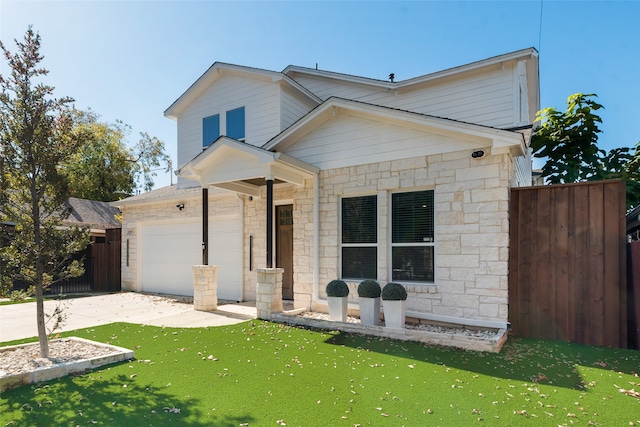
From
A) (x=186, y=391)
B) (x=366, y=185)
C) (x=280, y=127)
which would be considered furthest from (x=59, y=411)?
(x=280, y=127)

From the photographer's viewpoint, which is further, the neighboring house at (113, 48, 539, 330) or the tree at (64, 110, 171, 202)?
the tree at (64, 110, 171, 202)

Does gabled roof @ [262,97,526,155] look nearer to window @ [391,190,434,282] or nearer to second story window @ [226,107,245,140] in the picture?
window @ [391,190,434,282]

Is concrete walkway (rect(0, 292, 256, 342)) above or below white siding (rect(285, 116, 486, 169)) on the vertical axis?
below

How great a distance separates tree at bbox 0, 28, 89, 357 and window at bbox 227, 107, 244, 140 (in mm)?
6443

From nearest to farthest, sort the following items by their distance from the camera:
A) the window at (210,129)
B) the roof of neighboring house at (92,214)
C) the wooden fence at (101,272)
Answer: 1. the window at (210,129)
2. the wooden fence at (101,272)
3. the roof of neighboring house at (92,214)

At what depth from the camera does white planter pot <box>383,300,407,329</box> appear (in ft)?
21.6

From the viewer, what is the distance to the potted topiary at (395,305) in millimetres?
6590

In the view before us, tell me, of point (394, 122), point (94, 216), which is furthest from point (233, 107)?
point (94, 216)

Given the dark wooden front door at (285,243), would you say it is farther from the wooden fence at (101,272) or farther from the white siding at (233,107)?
the wooden fence at (101,272)

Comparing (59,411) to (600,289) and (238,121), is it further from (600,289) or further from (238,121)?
(238,121)

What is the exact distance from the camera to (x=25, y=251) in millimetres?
5090

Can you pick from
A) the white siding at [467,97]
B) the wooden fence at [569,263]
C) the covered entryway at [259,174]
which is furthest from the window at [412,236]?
the white siding at [467,97]

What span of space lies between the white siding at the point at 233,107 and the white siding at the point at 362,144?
257cm

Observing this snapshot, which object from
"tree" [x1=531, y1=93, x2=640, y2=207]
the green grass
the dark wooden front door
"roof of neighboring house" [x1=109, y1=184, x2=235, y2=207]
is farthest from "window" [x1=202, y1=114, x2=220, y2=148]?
"tree" [x1=531, y1=93, x2=640, y2=207]
